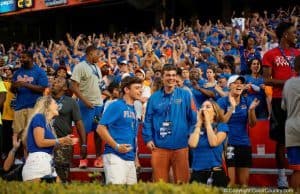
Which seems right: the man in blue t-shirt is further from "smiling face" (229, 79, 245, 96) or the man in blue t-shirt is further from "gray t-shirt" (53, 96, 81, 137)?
"smiling face" (229, 79, 245, 96)

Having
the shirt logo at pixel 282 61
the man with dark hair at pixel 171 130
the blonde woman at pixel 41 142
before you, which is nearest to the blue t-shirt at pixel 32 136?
the blonde woman at pixel 41 142

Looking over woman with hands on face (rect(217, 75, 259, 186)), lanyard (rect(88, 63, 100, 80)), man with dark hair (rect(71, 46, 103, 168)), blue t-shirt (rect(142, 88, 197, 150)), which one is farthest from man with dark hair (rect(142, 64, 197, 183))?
lanyard (rect(88, 63, 100, 80))

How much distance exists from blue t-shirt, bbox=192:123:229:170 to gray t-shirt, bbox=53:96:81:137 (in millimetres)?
2453

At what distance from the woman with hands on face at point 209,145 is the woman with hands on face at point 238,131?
85 cm

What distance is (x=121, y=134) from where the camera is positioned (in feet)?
24.9

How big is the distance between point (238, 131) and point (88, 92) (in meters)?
2.66

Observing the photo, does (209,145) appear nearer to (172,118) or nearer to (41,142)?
(172,118)

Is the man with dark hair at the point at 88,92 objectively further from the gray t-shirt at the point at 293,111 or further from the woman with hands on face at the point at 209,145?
the gray t-shirt at the point at 293,111

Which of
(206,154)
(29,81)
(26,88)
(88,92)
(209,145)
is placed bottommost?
(206,154)

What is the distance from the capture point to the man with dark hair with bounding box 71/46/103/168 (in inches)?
382

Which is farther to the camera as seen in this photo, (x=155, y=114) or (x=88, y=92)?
(x=88, y=92)

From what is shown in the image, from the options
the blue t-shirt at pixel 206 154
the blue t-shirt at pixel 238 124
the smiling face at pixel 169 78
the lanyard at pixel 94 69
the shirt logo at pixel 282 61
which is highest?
the lanyard at pixel 94 69

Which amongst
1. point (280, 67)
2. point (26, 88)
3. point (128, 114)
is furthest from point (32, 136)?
point (26, 88)

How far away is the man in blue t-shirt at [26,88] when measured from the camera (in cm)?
1014
